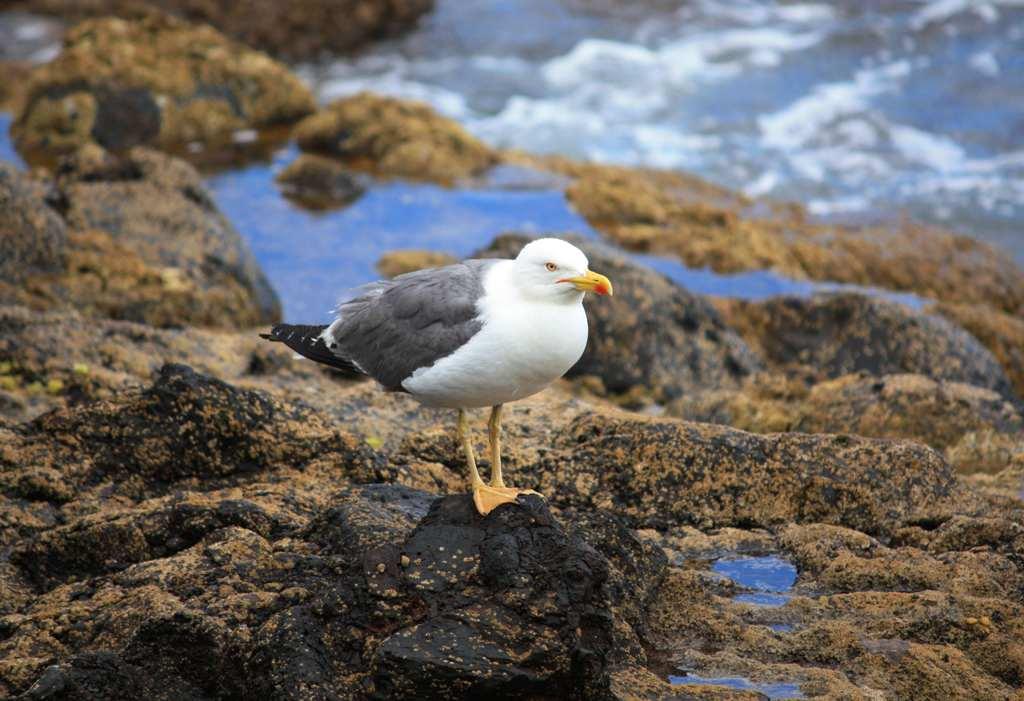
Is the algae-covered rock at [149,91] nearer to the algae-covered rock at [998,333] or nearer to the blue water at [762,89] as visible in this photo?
the blue water at [762,89]

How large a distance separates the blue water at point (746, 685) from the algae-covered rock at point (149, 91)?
1208 centimetres

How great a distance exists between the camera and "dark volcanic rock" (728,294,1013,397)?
10.3m

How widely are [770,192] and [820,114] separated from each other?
116 inches

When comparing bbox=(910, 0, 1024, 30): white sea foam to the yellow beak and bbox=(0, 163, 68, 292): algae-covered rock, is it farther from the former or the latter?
the yellow beak

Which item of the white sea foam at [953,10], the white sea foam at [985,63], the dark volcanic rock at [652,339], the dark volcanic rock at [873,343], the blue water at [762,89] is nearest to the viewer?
the dark volcanic rock at [652,339]

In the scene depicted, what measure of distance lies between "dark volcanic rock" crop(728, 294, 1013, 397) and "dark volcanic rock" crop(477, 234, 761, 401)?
59 cm

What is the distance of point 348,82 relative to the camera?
66.6 ft

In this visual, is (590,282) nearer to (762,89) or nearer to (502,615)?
(502,615)

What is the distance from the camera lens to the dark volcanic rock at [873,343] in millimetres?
10320

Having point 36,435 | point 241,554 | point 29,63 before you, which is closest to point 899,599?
point 241,554

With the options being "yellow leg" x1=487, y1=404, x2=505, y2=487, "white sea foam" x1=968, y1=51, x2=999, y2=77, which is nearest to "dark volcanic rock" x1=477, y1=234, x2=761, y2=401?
"yellow leg" x1=487, y1=404, x2=505, y2=487

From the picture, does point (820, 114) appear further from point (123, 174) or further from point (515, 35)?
point (123, 174)

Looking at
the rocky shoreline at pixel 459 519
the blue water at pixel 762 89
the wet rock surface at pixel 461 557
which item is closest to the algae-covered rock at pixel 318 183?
the rocky shoreline at pixel 459 519


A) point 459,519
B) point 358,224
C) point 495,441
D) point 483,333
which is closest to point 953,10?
point 358,224
